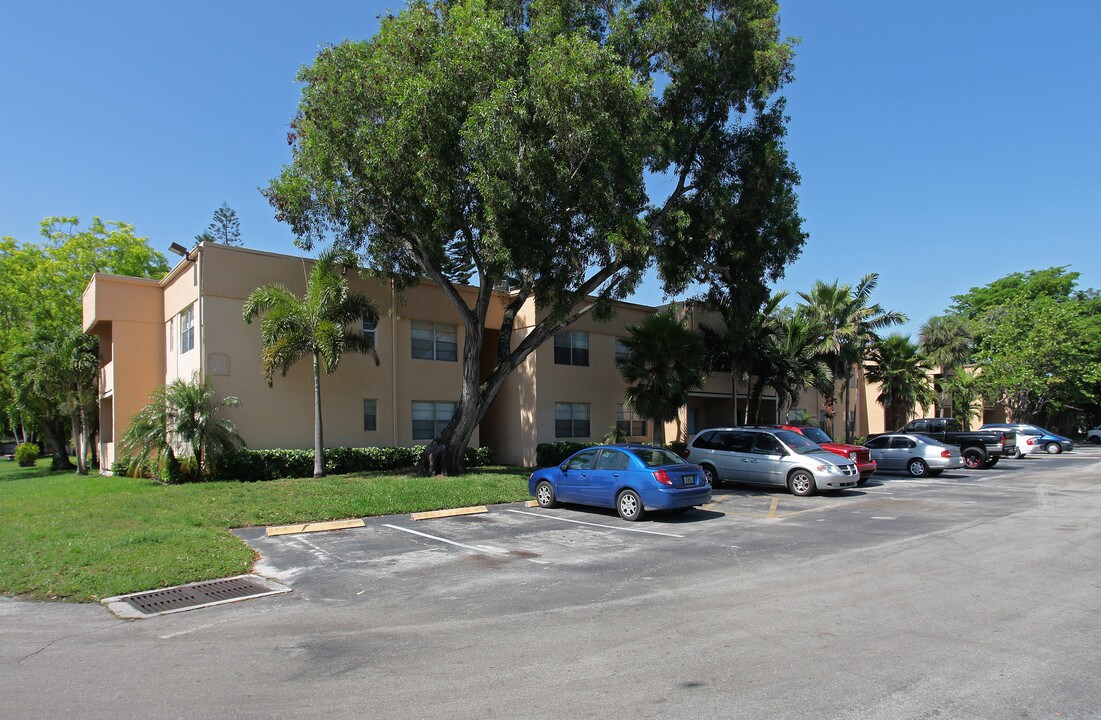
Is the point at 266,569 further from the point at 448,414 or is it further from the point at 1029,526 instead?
the point at 448,414

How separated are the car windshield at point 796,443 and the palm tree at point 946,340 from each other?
2604cm

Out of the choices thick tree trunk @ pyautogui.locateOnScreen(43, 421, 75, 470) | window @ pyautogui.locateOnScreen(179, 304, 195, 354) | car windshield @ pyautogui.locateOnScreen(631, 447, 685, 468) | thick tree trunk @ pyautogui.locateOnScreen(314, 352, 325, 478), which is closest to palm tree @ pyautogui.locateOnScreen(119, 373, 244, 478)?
thick tree trunk @ pyautogui.locateOnScreen(314, 352, 325, 478)

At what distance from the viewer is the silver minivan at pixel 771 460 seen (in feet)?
56.7

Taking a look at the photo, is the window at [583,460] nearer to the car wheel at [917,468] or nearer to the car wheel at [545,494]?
the car wheel at [545,494]

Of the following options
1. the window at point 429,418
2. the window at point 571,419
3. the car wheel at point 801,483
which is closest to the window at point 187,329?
the window at point 429,418

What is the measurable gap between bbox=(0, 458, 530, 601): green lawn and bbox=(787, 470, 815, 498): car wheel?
6765 mm

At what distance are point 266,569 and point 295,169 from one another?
524 inches

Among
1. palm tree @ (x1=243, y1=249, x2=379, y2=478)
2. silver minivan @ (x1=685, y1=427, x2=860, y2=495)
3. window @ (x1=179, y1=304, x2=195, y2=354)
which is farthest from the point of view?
window @ (x1=179, y1=304, x2=195, y2=354)

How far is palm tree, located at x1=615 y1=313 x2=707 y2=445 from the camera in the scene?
994 inches

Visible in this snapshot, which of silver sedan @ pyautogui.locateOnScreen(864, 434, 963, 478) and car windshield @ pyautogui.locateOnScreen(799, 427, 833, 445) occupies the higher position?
car windshield @ pyautogui.locateOnScreen(799, 427, 833, 445)

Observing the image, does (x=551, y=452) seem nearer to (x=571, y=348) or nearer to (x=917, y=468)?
(x=571, y=348)

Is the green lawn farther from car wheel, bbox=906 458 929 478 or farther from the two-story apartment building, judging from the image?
car wheel, bbox=906 458 929 478

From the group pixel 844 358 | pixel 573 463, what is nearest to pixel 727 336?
pixel 844 358

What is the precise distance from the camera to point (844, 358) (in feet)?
106
